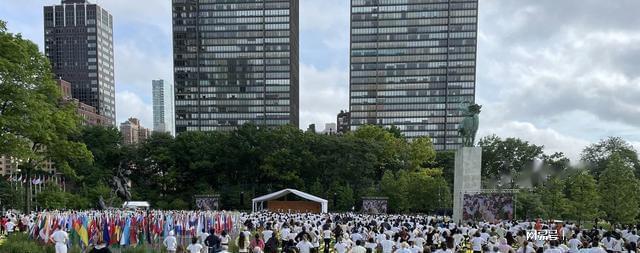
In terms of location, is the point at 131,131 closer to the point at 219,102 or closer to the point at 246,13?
the point at 219,102

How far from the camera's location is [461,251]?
59.7ft

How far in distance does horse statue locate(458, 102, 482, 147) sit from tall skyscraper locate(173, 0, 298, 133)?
7998 centimetres

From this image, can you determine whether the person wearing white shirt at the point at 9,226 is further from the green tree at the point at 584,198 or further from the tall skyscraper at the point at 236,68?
the tall skyscraper at the point at 236,68

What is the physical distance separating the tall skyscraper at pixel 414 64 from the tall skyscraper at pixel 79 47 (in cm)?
7959

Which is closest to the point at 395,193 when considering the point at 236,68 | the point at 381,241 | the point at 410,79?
the point at 381,241

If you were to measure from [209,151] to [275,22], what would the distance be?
65511 millimetres

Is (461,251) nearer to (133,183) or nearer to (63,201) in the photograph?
(63,201)

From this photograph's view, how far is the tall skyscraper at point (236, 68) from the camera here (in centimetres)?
11031

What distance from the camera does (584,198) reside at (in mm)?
31109

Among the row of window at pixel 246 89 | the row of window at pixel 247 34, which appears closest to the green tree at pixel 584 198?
the row of window at pixel 246 89

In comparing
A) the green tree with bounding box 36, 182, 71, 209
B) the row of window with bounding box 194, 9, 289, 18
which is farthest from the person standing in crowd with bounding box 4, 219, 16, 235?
the row of window with bounding box 194, 9, 289, 18

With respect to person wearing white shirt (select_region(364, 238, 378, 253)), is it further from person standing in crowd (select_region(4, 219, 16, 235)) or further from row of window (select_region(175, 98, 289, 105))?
row of window (select_region(175, 98, 289, 105))

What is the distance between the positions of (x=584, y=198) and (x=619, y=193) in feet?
7.57

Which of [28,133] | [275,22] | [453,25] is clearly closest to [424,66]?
[453,25]
